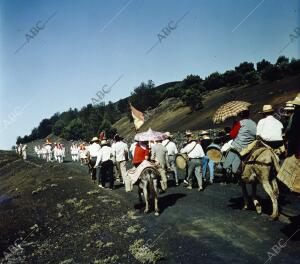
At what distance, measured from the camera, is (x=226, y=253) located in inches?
313

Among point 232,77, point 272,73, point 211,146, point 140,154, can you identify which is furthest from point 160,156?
point 232,77

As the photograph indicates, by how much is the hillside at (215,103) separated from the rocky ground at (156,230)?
37745 mm

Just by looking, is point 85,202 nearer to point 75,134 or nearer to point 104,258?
point 104,258

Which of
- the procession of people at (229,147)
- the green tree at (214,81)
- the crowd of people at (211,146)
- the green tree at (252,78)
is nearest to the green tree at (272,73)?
the green tree at (252,78)

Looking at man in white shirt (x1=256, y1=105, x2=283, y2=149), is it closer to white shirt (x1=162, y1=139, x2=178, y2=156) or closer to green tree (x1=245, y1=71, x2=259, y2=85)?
white shirt (x1=162, y1=139, x2=178, y2=156)

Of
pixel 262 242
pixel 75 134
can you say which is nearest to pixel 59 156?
Result: pixel 262 242

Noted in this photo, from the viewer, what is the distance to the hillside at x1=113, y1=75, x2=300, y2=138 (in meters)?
56.6

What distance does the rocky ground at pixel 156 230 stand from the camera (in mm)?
8195

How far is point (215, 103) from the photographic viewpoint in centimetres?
7338

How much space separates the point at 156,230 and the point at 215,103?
213 ft

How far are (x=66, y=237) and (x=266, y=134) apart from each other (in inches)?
281

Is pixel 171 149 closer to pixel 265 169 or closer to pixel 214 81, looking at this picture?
pixel 265 169

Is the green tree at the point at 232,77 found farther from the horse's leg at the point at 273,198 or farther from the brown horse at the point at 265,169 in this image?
the horse's leg at the point at 273,198

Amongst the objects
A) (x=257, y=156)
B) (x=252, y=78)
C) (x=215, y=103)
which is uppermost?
(x=252, y=78)
